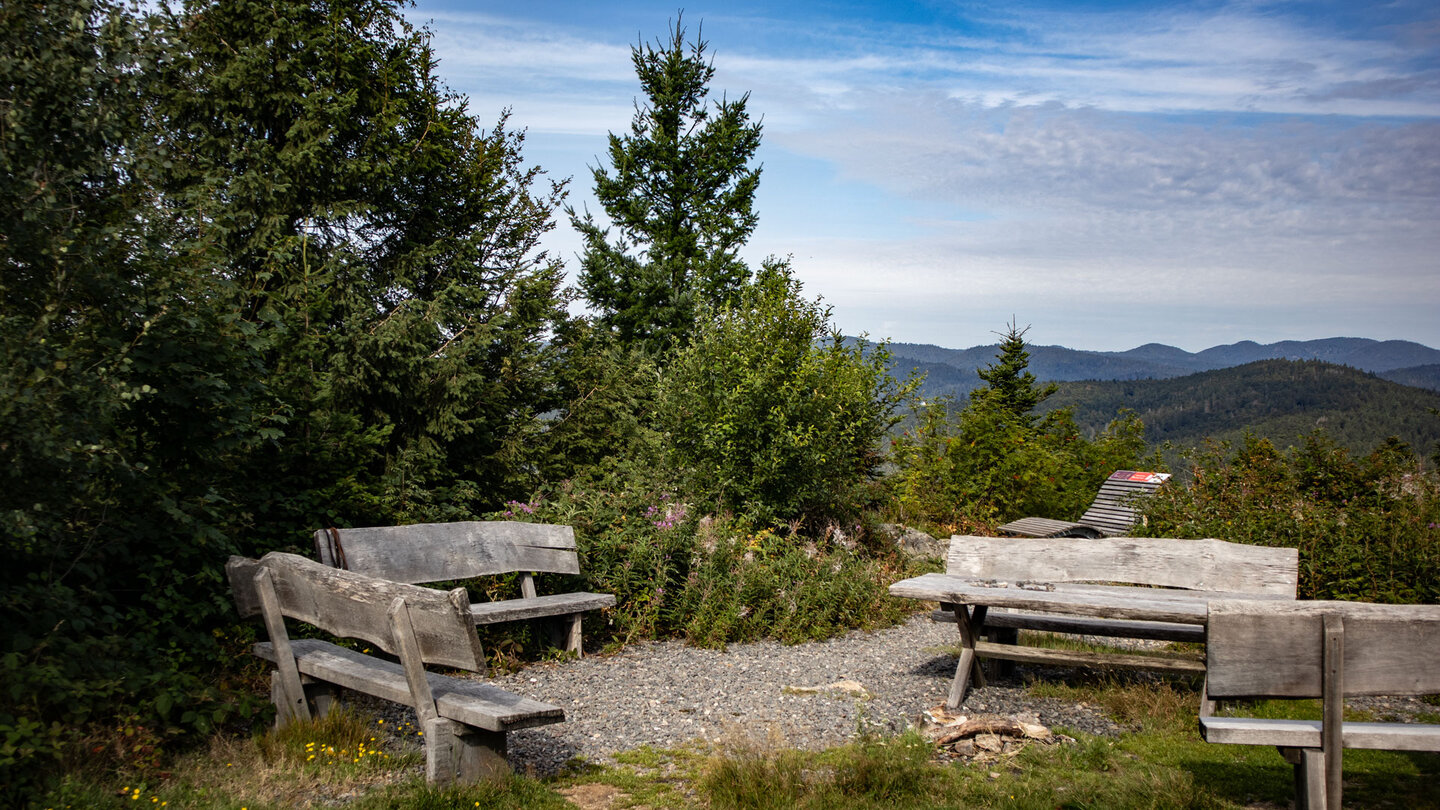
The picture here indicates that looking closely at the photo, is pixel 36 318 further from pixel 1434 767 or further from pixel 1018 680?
pixel 1434 767

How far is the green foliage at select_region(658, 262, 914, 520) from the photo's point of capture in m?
10.4

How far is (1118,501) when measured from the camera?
48.2ft

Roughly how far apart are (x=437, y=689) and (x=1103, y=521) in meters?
12.9

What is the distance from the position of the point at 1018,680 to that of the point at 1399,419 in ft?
312

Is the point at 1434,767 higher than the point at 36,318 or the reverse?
the reverse

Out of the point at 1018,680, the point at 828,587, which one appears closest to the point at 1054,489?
the point at 828,587

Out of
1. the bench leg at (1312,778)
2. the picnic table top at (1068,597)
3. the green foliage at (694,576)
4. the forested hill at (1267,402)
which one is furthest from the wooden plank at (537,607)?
the forested hill at (1267,402)

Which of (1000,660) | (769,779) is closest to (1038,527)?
(1000,660)

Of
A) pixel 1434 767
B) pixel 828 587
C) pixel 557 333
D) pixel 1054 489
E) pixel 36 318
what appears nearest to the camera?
pixel 36 318

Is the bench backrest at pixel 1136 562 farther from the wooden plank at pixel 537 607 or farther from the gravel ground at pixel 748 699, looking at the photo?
the wooden plank at pixel 537 607

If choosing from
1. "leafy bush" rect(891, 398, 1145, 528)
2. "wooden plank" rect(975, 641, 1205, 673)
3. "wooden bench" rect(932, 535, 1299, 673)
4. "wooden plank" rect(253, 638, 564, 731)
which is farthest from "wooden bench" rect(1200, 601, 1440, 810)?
"leafy bush" rect(891, 398, 1145, 528)

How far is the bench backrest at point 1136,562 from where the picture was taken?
566cm

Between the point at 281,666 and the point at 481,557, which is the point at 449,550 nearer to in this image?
the point at 481,557

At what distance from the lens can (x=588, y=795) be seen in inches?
158
